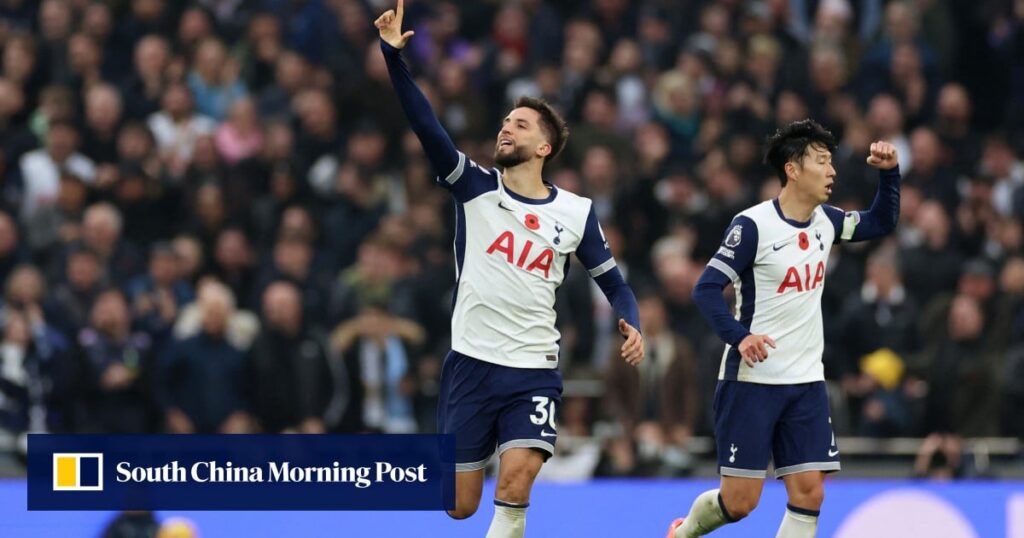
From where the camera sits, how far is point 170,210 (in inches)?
697

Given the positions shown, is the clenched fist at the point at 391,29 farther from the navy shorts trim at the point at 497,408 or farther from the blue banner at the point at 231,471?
the blue banner at the point at 231,471

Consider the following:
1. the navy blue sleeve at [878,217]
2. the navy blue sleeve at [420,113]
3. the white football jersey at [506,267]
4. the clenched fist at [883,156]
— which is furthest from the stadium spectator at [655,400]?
the navy blue sleeve at [420,113]

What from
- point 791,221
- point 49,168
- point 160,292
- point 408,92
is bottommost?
point 791,221

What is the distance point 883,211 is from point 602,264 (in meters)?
1.69

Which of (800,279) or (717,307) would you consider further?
(800,279)

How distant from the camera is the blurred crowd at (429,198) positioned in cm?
1586

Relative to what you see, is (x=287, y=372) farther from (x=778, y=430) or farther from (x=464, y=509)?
(x=778, y=430)

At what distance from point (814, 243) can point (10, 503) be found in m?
6.05

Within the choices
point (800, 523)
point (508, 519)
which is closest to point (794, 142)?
point (800, 523)

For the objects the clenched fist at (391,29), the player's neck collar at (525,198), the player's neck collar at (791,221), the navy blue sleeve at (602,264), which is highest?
the clenched fist at (391,29)

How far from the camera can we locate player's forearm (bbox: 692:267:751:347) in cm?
1078

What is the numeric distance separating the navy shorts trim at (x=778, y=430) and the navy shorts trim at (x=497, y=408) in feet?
3.36

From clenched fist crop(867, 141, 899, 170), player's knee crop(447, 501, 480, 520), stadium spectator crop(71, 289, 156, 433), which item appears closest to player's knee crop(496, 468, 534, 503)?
player's knee crop(447, 501, 480, 520)

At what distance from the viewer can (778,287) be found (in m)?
11.1
